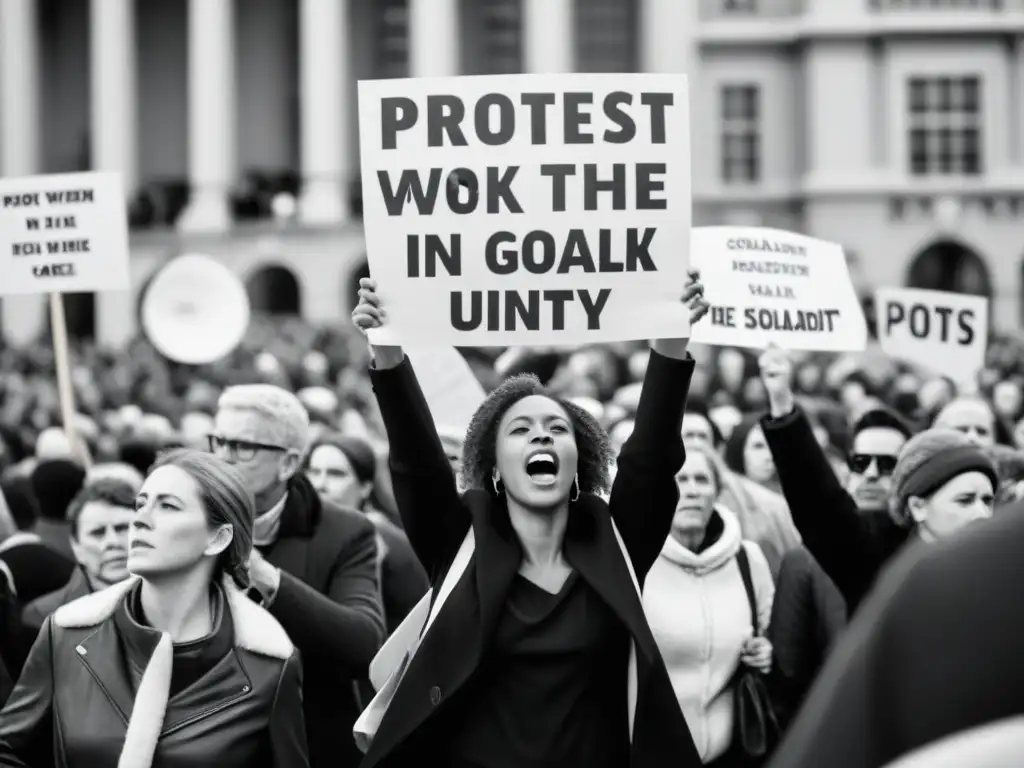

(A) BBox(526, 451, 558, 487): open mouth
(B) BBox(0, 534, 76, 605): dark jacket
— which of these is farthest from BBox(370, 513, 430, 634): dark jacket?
(A) BBox(526, 451, 558, 487): open mouth

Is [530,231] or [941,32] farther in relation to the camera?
[941,32]

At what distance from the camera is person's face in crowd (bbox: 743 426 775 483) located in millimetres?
7277

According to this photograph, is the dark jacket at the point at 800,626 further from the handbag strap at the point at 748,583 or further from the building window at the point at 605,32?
the building window at the point at 605,32

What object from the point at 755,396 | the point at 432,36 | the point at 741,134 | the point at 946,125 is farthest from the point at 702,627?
the point at 741,134

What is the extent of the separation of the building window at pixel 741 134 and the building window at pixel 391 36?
28.6 feet

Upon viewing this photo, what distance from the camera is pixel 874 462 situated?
621cm

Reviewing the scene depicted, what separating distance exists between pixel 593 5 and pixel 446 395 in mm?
38379

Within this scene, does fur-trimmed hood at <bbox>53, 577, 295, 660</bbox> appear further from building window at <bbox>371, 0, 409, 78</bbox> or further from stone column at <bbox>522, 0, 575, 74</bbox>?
building window at <bbox>371, 0, 409, 78</bbox>

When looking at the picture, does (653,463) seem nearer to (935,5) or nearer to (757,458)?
(757,458)

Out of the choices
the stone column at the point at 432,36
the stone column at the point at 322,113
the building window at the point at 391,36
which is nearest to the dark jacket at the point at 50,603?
the stone column at the point at 322,113

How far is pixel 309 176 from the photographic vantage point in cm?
3950

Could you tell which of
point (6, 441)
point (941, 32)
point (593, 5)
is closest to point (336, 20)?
point (593, 5)

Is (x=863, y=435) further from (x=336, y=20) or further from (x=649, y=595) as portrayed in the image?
(x=336, y=20)

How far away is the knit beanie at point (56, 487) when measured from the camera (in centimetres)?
688
